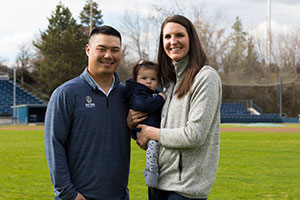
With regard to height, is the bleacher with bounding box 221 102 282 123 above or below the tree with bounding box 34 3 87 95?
below

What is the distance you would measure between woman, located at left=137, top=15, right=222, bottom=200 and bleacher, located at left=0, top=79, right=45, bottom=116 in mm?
40580

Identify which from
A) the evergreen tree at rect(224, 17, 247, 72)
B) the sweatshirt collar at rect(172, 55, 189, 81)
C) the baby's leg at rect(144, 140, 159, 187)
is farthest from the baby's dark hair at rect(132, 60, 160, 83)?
the evergreen tree at rect(224, 17, 247, 72)

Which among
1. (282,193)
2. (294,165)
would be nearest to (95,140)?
(282,193)

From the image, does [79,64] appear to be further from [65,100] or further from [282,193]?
[65,100]

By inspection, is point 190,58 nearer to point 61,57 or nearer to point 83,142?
point 83,142

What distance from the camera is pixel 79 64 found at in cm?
4747

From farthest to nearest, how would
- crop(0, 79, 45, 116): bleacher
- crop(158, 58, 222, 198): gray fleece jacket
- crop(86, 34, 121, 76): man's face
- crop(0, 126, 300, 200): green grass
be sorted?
1. crop(0, 79, 45, 116): bleacher
2. crop(0, 126, 300, 200): green grass
3. crop(86, 34, 121, 76): man's face
4. crop(158, 58, 222, 198): gray fleece jacket

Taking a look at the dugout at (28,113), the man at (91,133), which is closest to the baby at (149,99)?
the man at (91,133)

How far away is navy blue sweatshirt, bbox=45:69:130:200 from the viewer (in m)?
2.85

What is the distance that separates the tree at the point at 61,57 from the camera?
47000mm

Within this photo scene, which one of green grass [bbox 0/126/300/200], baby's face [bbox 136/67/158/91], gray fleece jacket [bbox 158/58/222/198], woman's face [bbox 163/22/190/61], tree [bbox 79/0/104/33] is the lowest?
green grass [bbox 0/126/300/200]

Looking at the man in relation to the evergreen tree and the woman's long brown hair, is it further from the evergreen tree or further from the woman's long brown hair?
the evergreen tree

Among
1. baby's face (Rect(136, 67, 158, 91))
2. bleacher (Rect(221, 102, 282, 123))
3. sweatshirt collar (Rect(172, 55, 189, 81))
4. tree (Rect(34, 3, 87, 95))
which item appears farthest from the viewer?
tree (Rect(34, 3, 87, 95))

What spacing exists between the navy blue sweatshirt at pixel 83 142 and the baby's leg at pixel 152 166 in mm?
321
